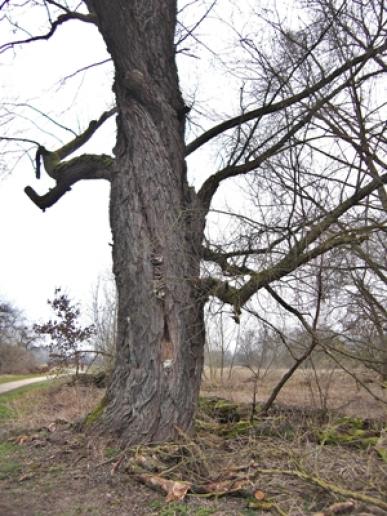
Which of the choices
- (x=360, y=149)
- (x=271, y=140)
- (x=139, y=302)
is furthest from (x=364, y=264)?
(x=139, y=302)

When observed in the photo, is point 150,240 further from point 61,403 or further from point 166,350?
point 61,403

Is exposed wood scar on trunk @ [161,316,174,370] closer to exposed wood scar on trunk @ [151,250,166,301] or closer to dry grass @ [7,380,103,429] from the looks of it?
exposed wood scar on trunk @ [151,250,166,301]

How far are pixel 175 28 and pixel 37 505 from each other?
19.5 feet

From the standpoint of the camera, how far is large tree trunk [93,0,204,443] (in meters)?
5.29

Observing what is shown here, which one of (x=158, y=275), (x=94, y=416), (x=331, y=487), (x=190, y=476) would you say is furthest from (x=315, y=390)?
(x=331, y=487)

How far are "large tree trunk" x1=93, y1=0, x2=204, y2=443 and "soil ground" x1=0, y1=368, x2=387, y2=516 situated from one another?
44 centimetres

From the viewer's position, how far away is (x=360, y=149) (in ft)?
20.7

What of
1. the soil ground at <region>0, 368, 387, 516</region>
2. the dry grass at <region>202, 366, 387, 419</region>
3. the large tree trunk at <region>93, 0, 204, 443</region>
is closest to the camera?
the soil ground at <region>0, 368, 387, 516</region>

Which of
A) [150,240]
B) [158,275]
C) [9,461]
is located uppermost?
[150,240]

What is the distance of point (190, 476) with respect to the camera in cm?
443

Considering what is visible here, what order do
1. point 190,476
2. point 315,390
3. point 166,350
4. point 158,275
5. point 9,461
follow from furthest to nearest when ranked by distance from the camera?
point 315,390, point 158,275, point 166,350, point 9,461, point 190,476

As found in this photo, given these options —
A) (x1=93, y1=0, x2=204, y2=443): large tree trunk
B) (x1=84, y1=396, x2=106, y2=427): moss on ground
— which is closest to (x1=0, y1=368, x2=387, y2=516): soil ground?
(x1=84, y1=396, x2=106, y2=427): moss on ground

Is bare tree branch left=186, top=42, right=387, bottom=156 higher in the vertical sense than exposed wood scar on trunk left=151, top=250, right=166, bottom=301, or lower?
higher

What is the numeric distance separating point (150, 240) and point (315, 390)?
6.01 m
